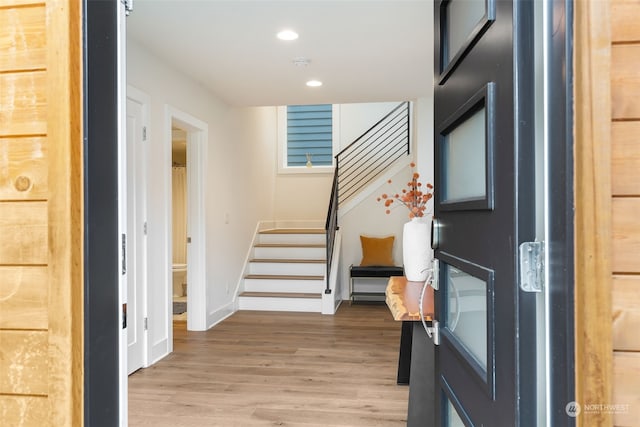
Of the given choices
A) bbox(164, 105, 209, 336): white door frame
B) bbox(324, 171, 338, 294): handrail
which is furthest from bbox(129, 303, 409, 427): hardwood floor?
bbox(324, 171, 338, 294): handrail

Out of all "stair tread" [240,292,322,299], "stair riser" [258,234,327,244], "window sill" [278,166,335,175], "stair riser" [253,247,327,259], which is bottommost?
"stair tread" [240,292,322,299]

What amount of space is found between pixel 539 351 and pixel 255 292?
16.8 ft

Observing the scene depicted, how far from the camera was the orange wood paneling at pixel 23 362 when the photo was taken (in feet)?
2.95

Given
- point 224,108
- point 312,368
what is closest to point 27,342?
point 312,368

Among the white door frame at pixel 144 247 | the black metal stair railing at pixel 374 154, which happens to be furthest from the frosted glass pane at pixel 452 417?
the black metal stair railing at pixel 374 154

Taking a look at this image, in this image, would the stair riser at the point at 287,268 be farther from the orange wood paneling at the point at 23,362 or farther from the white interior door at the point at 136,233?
the orange wood paneling at the point at 23,362

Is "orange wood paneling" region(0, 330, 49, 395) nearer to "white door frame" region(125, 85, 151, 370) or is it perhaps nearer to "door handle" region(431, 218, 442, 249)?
"door handle" region(431, 218, 442, 249)

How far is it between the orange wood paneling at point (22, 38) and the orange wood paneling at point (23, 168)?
161mm

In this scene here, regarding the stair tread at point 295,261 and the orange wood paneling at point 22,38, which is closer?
the orange wood paneling at point 22,38

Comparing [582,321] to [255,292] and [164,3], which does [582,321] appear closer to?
[164,3]

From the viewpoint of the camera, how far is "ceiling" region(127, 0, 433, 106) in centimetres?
277

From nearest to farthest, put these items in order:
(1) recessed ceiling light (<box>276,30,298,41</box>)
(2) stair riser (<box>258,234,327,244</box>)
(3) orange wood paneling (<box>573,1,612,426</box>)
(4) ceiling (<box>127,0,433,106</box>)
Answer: (3) orange wood paneling (<box>573,1,612,426</box>)
(4) ceiling (<box>127,0,433,106</box>)
(1) recessed ceiling light (<box>276,30,298,41</box>)
(2) stair riser (<box>258,234,327,244</box>)

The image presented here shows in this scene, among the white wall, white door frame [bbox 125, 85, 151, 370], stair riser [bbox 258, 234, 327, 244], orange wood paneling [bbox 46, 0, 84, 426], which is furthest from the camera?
stair riser [bbox 258, 234, 327, 244]

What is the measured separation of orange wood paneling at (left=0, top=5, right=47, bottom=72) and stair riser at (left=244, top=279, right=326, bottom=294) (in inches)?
190
